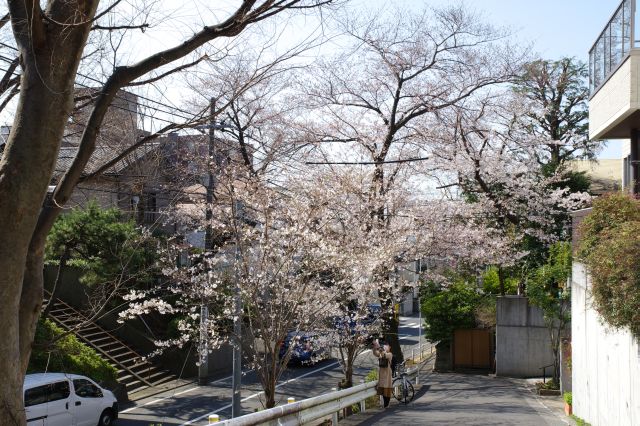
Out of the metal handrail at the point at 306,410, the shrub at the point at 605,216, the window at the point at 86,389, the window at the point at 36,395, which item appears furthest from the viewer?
the window at the point at 86,389

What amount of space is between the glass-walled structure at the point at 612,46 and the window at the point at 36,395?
14217mm

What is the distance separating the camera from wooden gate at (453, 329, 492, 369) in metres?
26.4

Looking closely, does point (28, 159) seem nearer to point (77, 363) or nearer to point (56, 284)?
point (56, 284)

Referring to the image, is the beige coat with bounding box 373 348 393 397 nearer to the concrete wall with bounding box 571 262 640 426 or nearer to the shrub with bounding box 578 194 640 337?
→ the concrete wall with bounding box 571 262 640 426

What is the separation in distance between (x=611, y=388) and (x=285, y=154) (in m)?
13.7

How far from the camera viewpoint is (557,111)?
34188 mm

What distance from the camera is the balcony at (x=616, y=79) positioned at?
518 inches

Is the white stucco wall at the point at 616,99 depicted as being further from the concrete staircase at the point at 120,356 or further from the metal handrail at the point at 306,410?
the concrete staircase at the point at 120,356

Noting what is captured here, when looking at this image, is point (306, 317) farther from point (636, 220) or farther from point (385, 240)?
point (385, 240)

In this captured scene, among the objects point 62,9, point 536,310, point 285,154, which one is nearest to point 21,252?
point 62,9

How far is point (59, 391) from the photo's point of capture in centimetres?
1527

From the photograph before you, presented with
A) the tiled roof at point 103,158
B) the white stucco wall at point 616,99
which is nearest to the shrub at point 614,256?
the white stucco wall at point 616,99

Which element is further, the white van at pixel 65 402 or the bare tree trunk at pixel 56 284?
the white van at pixel 65 402

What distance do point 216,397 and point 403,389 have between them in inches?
276
